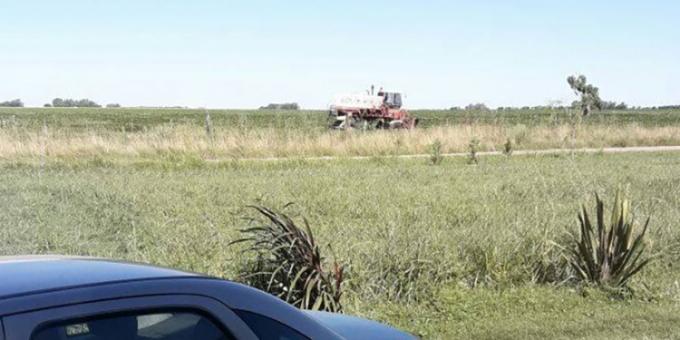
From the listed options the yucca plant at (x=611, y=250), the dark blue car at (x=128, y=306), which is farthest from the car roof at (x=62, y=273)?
the yucca plant at (x=611, y=250)

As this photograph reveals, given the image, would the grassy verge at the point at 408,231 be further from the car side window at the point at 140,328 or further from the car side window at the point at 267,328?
the car side window at the point at 140,328

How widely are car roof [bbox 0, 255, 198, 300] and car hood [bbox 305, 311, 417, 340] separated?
30.5 inches

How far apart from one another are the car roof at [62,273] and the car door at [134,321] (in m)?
0.10

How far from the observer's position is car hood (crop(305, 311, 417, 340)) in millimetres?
3023

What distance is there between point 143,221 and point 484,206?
5.30 m

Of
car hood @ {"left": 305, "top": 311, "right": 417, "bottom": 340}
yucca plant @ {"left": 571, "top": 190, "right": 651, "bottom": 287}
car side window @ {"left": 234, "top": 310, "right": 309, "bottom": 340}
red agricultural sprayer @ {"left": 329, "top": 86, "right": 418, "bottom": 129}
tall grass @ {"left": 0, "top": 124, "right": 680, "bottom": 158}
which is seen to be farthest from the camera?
red agricultural sprayer @ {"left": 329, "top": 86, "right": 418, "bottom": 129}

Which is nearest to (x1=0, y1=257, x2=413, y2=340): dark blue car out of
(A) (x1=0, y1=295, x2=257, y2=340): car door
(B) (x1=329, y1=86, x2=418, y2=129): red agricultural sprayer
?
(A) (x1=0, y1=295, x2=257, y2=340): car door

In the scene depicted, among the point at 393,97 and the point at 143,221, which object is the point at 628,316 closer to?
the point at 143,221

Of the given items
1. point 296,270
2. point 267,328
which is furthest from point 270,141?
point 267,328

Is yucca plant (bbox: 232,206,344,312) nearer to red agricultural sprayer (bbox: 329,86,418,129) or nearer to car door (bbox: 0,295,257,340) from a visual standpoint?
car door (bbox: 0,295,257,340)

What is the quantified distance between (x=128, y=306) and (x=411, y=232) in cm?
645

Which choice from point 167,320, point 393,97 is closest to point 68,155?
point 167,320

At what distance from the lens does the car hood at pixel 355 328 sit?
3.02 meters

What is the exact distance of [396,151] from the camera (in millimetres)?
25812
